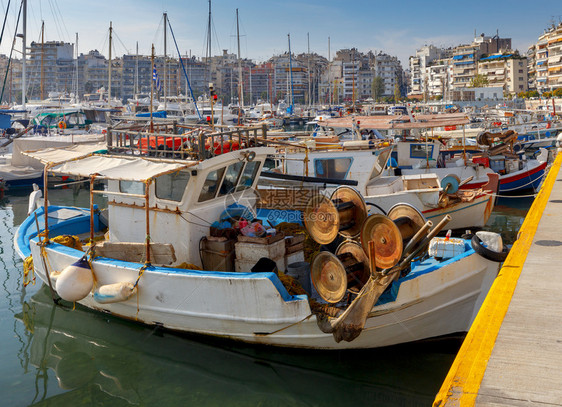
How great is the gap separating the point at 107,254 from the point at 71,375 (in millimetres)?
1852

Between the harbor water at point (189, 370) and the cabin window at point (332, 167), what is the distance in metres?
7.39

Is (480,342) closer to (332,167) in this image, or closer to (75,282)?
(75,282)

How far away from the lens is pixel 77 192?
2334cm

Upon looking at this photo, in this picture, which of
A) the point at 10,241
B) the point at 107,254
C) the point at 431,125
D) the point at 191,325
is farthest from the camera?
the point at 431,125

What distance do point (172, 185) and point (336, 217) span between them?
8.86ft

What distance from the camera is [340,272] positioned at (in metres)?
6.63

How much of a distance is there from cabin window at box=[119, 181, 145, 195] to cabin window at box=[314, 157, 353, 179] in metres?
6.83

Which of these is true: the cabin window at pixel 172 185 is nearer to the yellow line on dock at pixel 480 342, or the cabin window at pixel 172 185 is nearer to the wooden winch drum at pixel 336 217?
the wooden winch drum at pixel 336 217

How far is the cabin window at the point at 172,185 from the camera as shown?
26.2 feet

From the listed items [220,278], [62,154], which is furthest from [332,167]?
[220,278]

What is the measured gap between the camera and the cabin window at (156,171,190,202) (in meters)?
7.98

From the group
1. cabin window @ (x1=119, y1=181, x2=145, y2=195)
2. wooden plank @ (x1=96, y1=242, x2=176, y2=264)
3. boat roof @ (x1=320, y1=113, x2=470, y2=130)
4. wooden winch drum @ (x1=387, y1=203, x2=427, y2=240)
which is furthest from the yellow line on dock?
Result: boat roof @ (x1=320, y1=113, x2=470, y2=130)

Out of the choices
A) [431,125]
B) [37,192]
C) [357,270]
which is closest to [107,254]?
[357,270]

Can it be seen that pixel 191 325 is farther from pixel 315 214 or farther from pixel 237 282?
pixel 315 214
